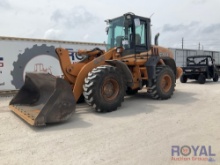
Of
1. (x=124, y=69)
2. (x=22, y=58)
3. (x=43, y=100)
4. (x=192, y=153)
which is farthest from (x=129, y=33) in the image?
(x=22, y=58)

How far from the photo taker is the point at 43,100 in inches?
257

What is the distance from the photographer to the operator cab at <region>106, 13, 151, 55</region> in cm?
744

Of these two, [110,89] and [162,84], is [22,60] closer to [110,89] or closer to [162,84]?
[110,89]

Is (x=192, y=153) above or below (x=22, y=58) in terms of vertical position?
below

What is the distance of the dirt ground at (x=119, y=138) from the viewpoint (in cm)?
348

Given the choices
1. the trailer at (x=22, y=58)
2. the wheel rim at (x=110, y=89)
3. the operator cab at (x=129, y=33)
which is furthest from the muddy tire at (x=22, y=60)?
the wheel rim at (x=110, y=89)

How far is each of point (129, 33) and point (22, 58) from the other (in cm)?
567

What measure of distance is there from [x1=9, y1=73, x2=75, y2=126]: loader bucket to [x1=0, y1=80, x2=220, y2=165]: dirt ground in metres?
0.20

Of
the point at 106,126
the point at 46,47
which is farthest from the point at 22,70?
the point at 106,126

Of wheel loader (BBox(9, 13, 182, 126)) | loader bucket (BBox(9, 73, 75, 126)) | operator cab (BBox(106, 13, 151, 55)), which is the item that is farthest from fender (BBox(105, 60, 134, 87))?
loader bucket (BBox(9, 73, 75, 126))

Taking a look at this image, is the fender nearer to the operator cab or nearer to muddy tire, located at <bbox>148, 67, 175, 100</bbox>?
the operator cab

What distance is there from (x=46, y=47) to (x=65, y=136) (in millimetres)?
7954

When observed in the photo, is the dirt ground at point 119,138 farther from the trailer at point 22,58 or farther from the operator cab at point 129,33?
the trailer at point 22,58

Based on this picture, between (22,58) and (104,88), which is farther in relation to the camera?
(22,58)
